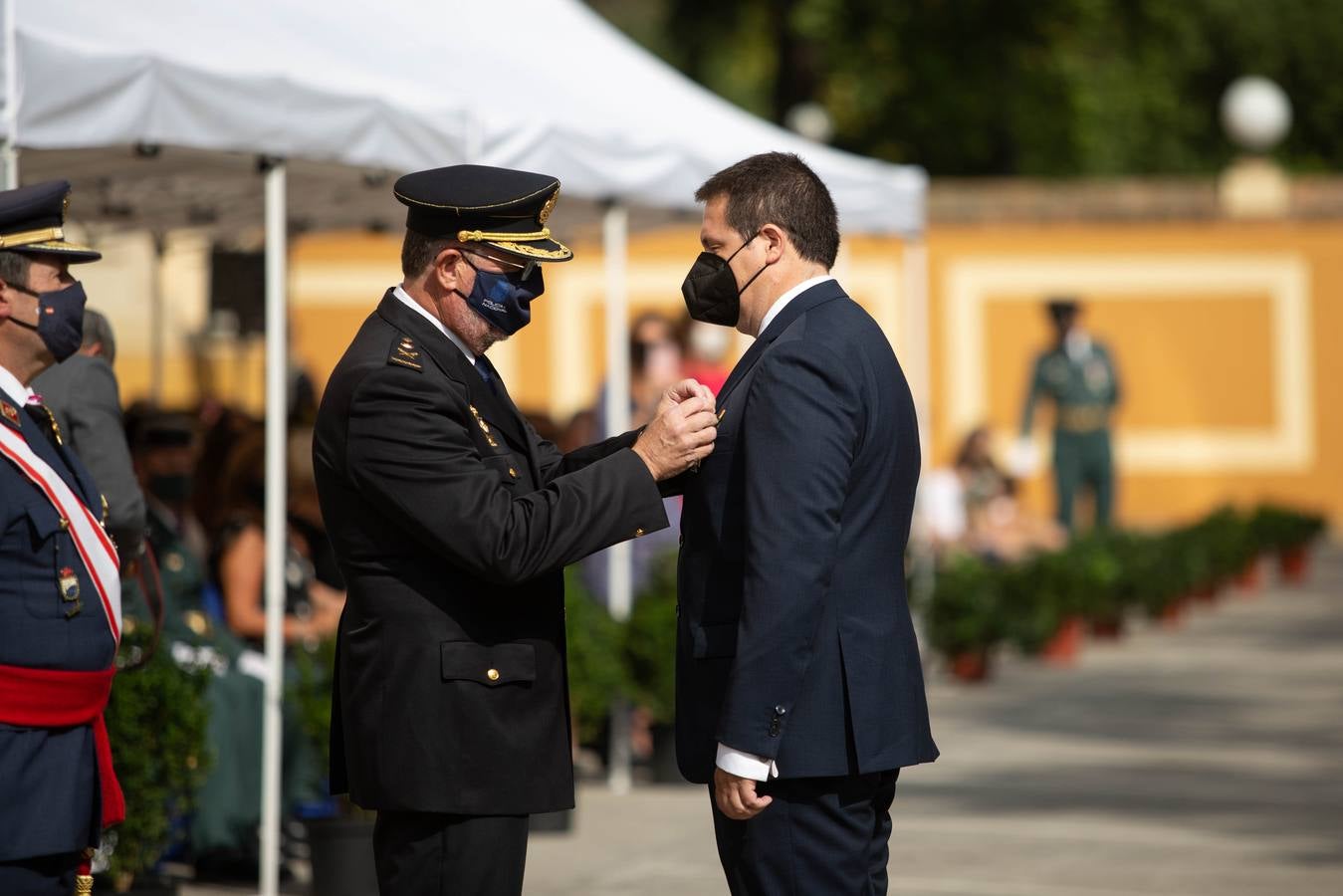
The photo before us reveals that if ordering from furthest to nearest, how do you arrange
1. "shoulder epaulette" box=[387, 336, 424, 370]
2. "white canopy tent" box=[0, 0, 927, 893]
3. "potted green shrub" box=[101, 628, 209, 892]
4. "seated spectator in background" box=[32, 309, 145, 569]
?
"potted green shrub" box=[101, 628, 209, 892] → "white canopy tent" box=[0, 0, 927, 893] → "seated spectator in background" box=[32, 309, 145, 569] → "shoulder epaulette" box=[387, 336, 424, 370]

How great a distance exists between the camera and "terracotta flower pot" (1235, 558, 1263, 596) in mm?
17578

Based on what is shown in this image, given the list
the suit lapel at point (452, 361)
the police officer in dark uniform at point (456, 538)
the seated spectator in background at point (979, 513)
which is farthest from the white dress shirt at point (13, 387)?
the seated spectator in background at point (979, 513)

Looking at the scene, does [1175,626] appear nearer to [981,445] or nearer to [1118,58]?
[981,445]

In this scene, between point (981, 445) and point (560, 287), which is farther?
point (560, 287)

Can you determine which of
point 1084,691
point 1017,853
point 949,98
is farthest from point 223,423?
point 949,98

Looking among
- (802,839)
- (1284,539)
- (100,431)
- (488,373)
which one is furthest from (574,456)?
(1284,539)

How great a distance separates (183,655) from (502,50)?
9.81ft

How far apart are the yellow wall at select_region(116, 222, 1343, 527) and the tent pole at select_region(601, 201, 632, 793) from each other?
1306cm

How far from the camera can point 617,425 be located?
9156mm

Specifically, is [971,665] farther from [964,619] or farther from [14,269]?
[14,269]

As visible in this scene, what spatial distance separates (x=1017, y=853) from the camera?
748cm

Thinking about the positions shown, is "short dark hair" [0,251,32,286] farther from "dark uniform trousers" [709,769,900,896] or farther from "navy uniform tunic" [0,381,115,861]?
"dark uniform trousers" [709,769,900,896]

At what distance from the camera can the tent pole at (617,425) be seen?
896cm

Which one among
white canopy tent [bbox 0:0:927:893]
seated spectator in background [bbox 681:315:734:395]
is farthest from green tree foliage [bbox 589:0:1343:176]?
seated spectator in background [bbox 681:315:734:395]
